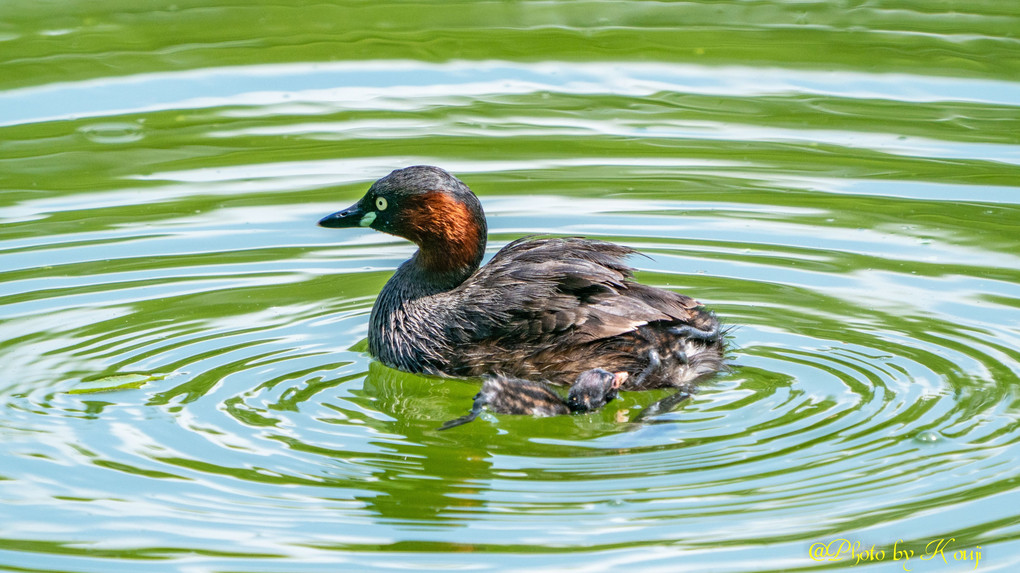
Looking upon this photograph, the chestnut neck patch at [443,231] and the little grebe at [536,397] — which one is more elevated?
the chestnut neck patch at [443,231]

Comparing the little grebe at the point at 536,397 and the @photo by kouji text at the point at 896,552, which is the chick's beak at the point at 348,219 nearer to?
the little grebe at the point at 536,397

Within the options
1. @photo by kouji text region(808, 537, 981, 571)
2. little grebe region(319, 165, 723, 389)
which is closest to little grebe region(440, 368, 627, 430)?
little grebe region(319, 165, 723, 389)

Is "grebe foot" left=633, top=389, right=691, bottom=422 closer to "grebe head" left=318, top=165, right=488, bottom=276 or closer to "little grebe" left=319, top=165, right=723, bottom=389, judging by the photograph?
"little grebe" left=319, top=165, right=723, bottom=389

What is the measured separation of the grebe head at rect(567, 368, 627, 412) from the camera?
6.01m

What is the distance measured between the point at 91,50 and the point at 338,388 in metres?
5.64

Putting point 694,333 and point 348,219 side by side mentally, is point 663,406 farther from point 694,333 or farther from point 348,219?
point 348,219

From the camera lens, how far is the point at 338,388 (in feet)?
20.9

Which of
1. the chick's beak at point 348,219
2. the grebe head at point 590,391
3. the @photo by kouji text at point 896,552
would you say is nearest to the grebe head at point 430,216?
the chick's beak at point 348,219

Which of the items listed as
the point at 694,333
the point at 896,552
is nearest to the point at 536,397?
the point at 694,333

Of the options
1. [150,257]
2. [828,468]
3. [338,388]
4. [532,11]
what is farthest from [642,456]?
[532,11]

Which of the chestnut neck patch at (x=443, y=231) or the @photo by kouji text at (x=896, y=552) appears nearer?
the @photo by kouji text at (x=896, y=552)

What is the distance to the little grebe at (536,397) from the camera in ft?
19.5

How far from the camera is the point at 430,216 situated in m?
7.00

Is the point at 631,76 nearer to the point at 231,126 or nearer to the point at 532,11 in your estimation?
the point at 532,11
